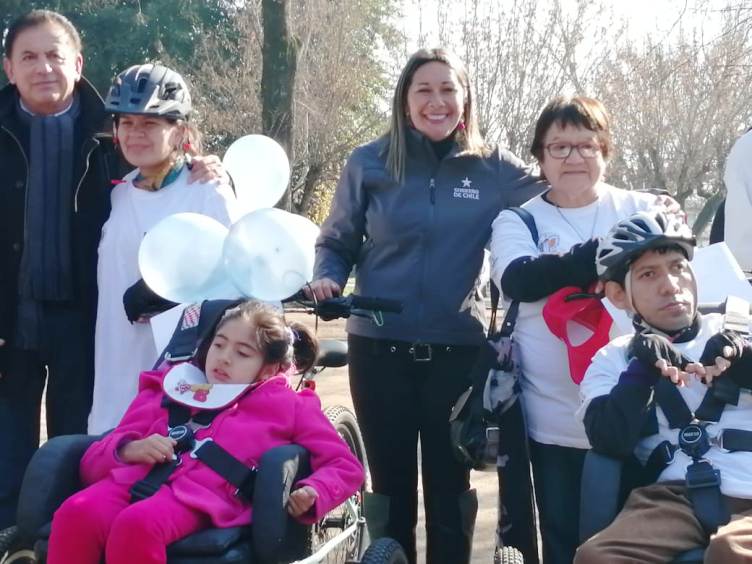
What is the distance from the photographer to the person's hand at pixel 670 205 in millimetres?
3656

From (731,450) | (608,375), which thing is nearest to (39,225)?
(608,375)

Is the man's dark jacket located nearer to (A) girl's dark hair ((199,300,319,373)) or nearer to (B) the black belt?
(A) girl's dark hair ((199,300,319,373))

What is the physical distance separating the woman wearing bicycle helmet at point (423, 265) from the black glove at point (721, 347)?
1194mm

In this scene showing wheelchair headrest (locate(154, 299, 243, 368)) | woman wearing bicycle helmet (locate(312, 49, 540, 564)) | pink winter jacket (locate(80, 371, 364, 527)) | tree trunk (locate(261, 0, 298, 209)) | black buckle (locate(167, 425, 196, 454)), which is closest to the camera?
pink winter jacket (locate(80, 371, 364, 527))

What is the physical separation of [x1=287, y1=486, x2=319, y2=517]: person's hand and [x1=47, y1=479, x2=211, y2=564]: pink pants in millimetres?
261

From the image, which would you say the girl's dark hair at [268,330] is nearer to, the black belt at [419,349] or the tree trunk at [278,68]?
the black belt at [419,349]

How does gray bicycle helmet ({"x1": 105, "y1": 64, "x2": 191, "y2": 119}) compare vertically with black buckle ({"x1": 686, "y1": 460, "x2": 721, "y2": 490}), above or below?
above

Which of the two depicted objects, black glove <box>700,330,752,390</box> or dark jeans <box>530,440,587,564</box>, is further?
dark jeans <box>530,440,587,564</box>

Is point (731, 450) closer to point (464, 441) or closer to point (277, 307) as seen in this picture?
point (464, 441)

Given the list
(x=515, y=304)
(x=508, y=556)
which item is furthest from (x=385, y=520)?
(x=515, y=304)

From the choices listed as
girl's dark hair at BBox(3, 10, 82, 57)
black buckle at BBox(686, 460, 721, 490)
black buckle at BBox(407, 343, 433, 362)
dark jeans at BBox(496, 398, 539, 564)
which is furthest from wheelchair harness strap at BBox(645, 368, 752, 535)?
girl's dark hair at BBox(3, 10, 82, 57)

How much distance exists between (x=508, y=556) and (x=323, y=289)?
3.79 ft

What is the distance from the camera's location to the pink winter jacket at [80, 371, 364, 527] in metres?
3.16

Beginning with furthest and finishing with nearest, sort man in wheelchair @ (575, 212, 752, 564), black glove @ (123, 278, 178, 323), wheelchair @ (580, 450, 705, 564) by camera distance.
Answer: black glove @ (123, 278, 178, 323) < wheelchair @ (580, 450, 705, 564) < man in wheelchair @ (575, 212, 752, 564)
